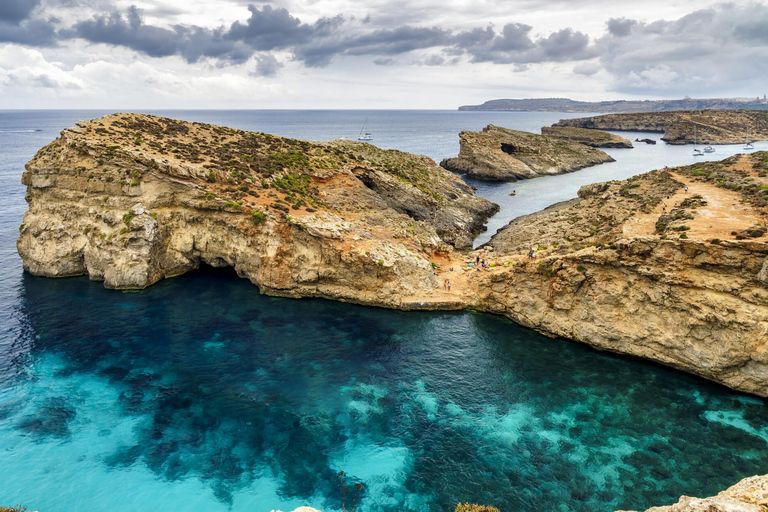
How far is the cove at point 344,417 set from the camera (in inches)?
971

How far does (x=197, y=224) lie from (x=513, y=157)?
98241 mm

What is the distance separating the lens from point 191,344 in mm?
38844

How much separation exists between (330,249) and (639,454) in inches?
1287

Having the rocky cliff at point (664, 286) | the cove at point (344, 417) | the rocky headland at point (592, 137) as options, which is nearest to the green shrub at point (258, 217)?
the cove at point (344, 417)

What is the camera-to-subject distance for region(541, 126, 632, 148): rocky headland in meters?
176

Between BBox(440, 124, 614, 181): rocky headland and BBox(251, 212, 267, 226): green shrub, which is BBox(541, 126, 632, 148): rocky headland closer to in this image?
BBox(440, 124, 614, 181): rocky headland

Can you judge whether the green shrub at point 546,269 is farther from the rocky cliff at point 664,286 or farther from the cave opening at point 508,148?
the cave opening at point 508,148

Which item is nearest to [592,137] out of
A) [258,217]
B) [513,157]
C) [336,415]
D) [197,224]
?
[513,157]

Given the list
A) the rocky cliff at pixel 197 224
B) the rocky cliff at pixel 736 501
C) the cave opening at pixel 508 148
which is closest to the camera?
the rocky cliff at pixel 736 501

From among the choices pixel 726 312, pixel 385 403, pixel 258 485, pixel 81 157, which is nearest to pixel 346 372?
pixel 385 403

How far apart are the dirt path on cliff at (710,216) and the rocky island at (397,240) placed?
27 centimetres

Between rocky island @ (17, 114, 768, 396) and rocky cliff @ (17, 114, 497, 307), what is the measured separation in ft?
0.65

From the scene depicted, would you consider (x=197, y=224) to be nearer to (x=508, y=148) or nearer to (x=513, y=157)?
(x=513, y=157)

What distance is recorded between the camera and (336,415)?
30562 mm
